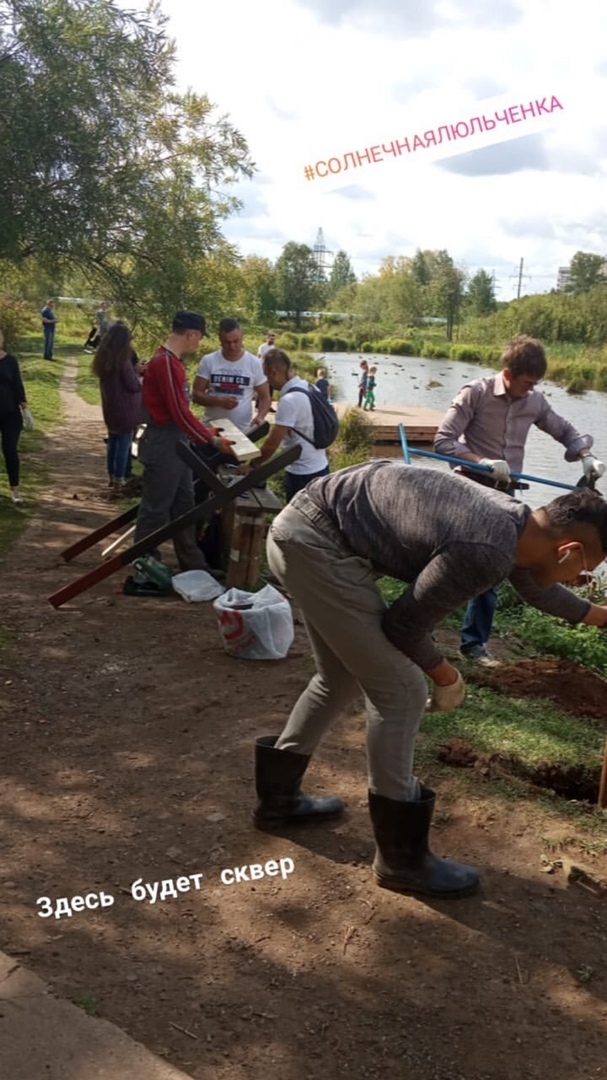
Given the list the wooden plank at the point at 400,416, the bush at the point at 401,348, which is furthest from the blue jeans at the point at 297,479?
the bush at the point at 401,348

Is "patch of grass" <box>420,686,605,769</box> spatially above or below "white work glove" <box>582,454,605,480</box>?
below

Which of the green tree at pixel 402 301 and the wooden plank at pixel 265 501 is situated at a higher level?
the green tree at pixel 402 301

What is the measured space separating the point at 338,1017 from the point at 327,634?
3.54ft

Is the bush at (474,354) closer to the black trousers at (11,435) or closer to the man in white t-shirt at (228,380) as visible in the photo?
the black trousers at (11,435)

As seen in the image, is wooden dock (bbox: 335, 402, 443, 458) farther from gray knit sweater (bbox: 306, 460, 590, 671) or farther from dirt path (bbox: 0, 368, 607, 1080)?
gray knit sweater (bbox: 306, 460, 590, 671)

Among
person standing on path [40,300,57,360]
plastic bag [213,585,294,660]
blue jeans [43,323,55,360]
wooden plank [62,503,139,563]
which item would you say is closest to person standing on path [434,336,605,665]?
plastic bag [213,585,294,660]

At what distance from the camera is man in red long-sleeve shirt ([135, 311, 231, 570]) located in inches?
Result: 234

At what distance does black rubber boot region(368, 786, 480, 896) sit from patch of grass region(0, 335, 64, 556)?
492 centimetres

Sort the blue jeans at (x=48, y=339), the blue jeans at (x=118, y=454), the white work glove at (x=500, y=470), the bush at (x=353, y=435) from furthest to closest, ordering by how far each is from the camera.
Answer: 1. the blue jeans at (x=48, y=339)
2. the bush at (x=353, y=435)
3. the blue jeans at (x=118, y=454)
4. the white work glove at (x=500, y=470)

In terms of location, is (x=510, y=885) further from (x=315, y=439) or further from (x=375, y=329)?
(x=375, y=329)

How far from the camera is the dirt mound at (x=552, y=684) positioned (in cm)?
518

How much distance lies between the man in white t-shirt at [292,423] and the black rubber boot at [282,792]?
8.80 feet

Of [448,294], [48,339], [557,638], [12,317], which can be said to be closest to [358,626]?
[557,638]

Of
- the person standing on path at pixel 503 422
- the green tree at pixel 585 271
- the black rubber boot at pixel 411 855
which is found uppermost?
the green tree at pixel 585 271
